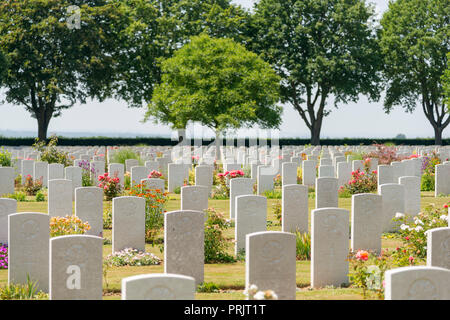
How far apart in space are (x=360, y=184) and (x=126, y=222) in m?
9.69

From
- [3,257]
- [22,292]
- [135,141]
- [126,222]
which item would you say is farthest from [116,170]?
[135,141]

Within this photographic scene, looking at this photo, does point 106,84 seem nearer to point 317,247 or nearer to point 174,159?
point 174,159

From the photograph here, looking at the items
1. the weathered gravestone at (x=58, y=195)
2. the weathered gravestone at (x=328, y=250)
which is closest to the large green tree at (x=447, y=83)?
the weathered gravestone at (x=58, y=195)

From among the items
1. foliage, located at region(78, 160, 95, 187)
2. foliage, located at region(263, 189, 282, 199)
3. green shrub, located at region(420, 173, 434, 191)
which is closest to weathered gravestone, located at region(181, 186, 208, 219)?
foliage, located at region(263, 189, 282, 199)

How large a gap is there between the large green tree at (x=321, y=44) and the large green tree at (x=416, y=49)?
2.05 m

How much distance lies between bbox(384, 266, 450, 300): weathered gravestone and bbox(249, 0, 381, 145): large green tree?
4432 cm

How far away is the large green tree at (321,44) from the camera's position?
49.9 meters

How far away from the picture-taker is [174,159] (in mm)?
27312

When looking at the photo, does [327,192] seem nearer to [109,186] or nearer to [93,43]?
[109,186]

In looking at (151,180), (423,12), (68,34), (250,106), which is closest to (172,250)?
(151,180)

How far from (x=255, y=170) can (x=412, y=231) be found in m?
10.3

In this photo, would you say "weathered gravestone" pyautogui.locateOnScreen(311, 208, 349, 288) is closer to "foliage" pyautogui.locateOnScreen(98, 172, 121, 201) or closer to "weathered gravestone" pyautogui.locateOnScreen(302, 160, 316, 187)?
"foliage" pyautogui.locateOnScreen(98, 172, 121, 201)

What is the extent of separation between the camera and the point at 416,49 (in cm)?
5144

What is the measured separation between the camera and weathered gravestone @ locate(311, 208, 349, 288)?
8383 millimetres
